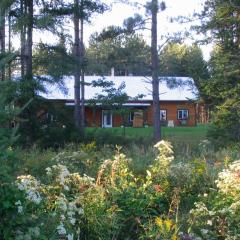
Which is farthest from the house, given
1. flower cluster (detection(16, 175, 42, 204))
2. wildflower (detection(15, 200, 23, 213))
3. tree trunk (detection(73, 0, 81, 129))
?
wildflower (detection(15, 200, 23, 213))

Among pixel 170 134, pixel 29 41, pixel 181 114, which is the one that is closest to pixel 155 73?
pixel 170 134

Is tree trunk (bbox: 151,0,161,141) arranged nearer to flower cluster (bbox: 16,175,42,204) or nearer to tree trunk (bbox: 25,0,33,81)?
tree trunk (bbox: 25,0,33,81)

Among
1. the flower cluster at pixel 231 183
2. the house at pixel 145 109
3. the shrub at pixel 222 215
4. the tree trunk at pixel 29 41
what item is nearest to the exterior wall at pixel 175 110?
the house at pixel 145 109

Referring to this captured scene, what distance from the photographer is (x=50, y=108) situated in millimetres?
21781

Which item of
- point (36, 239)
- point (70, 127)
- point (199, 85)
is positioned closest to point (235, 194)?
point (36, 239)

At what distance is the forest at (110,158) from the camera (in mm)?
4980

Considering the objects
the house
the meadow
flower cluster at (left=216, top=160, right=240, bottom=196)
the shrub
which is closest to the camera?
the meadow

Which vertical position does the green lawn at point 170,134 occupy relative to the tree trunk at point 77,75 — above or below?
below

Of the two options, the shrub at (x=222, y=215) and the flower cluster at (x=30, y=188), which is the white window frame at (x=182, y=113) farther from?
the flower cluster at (x=30, y=188)

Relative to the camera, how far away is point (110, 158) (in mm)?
10867

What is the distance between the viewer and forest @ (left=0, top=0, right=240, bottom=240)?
4.98 m

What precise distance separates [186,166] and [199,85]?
653 inches

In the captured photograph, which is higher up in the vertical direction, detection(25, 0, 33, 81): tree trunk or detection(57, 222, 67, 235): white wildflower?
detection(25, 0, 33, 81): tree trunk

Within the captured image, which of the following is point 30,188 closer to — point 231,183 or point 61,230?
point 61,230
